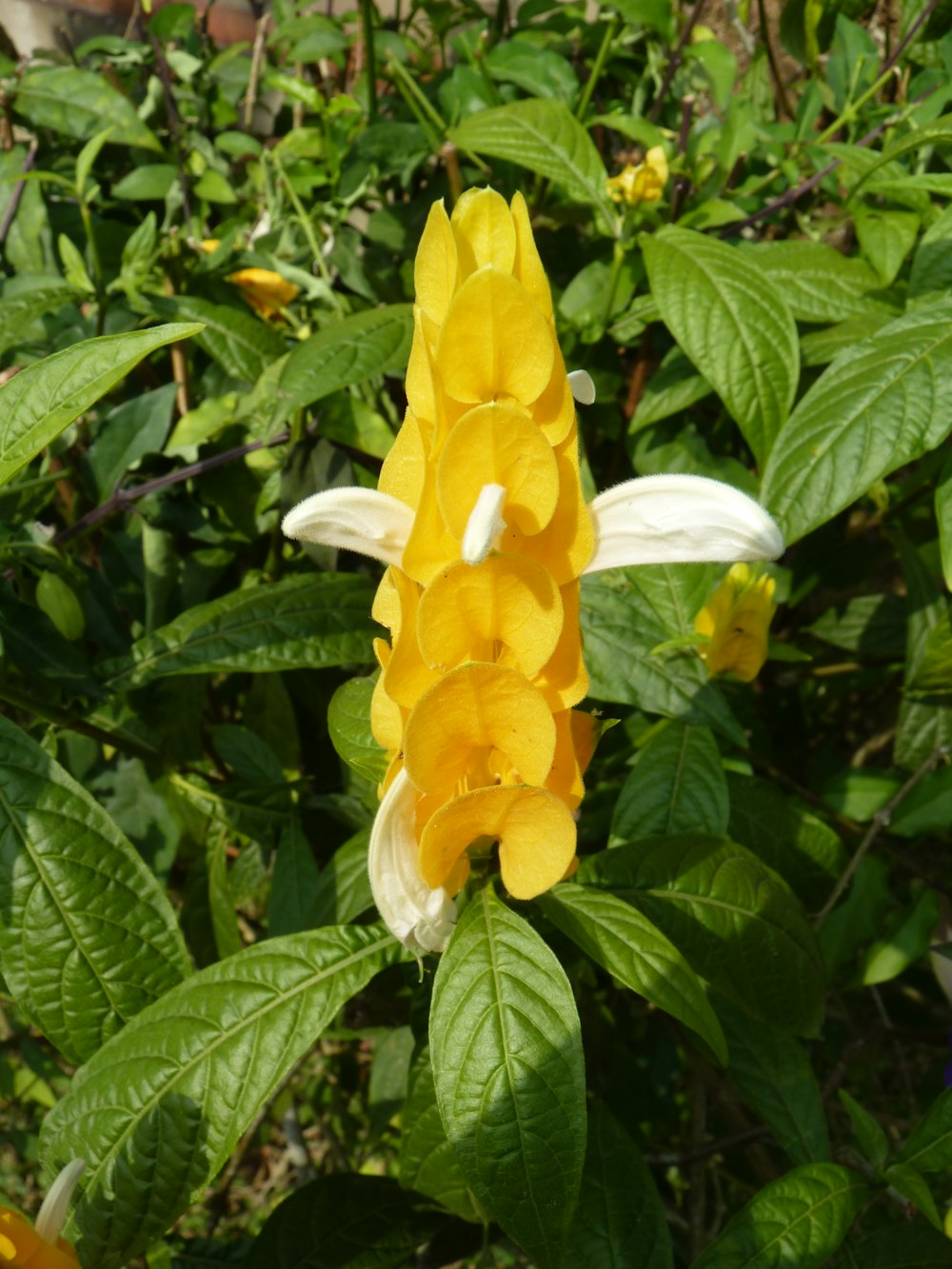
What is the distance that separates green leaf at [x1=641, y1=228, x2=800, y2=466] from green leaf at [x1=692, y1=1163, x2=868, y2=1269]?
65 cm

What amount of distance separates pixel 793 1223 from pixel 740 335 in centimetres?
79

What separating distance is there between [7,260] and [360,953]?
1.27m

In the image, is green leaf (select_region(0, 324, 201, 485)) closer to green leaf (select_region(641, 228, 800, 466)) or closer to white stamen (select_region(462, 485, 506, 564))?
white stamen (select_region(462, 485, 506, 564))

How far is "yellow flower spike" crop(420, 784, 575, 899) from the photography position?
62 centimetres

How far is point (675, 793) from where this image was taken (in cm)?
103

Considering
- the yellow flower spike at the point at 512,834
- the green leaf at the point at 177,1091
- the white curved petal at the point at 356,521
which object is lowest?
the green leaf at the point at 177,1091

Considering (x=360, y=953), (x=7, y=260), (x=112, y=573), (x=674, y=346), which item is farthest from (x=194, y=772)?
(x=7, y=260)

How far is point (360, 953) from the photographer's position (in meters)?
0.82

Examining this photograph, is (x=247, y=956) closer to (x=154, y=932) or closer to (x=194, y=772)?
(x=154, y=932)

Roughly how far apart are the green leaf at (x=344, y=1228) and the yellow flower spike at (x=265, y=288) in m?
1.14

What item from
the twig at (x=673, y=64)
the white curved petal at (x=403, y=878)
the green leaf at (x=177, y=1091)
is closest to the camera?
the white curved petal at (x=403, y=878)

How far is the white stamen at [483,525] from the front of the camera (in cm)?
52

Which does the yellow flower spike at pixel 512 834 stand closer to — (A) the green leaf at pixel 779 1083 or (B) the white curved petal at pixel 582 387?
(B) the white curved petal at pixel 582 387

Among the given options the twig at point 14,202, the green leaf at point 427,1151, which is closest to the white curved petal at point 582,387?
the green leaf at point 427,1151
